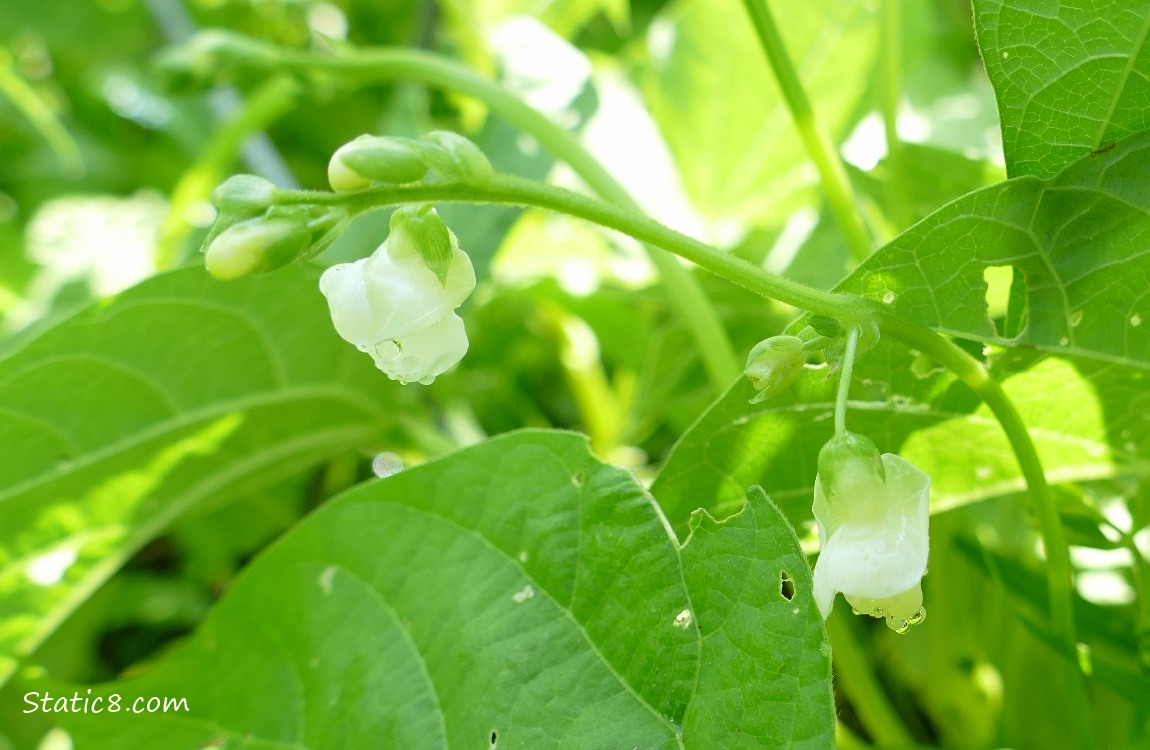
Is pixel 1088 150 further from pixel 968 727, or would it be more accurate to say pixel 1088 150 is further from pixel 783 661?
pixel 968 727

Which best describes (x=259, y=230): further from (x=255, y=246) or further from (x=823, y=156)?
(x=823, y=156)

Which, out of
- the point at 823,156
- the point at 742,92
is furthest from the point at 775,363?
the point at 742,92

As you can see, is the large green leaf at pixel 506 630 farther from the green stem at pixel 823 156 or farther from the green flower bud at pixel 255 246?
the green stem at pixel 823 156

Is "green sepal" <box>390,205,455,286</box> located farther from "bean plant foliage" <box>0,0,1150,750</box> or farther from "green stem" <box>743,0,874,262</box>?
"green stem" <box>743,0,874,262</box>

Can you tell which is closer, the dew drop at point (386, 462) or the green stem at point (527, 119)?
the green stem at point (527, 119)

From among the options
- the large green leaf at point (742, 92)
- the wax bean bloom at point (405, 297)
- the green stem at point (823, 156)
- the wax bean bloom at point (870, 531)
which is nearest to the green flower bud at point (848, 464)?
the wax bean bloom at point (870, 531)

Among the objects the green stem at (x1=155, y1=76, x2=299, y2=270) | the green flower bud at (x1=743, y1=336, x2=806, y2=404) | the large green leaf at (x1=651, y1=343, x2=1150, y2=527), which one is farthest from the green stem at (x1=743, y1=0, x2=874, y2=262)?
the green stem at (x1=155, y1=76, x2=299, y2=270)
